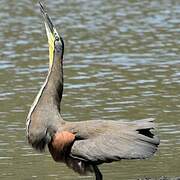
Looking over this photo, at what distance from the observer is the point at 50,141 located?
966 centimetres

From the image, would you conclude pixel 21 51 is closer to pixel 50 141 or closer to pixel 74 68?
pixel 74 68

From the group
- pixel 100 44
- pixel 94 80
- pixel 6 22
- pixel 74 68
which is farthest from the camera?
pixel 6 22

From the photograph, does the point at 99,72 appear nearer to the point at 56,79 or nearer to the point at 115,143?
the point at 56,79

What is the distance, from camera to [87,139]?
9.67 meters

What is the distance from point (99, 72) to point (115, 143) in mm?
8797

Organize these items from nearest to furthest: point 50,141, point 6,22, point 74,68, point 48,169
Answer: point 50,141, point 48,169, point 74,68, point 6,22

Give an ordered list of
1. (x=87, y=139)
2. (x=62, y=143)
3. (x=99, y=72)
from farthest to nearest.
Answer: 1. (x=99, y=72)
2. (x=87, y=139)
3. (x=62, y=143)

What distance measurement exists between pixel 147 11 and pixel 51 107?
57.8ft

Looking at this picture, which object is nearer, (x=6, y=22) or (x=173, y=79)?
(x=173, y=79)

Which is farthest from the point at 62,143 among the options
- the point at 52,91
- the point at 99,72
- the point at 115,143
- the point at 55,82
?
the point at 99,72

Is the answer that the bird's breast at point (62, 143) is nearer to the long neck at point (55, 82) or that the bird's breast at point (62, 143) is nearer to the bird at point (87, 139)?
the bird at point (87, 139)

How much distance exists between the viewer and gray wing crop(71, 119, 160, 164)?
9.45m

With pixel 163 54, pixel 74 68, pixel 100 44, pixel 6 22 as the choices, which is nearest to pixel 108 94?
pixel 74 68

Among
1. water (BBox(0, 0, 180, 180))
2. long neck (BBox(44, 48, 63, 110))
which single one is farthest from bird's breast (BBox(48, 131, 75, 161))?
water (BBox(0, 0, 180, 180))
